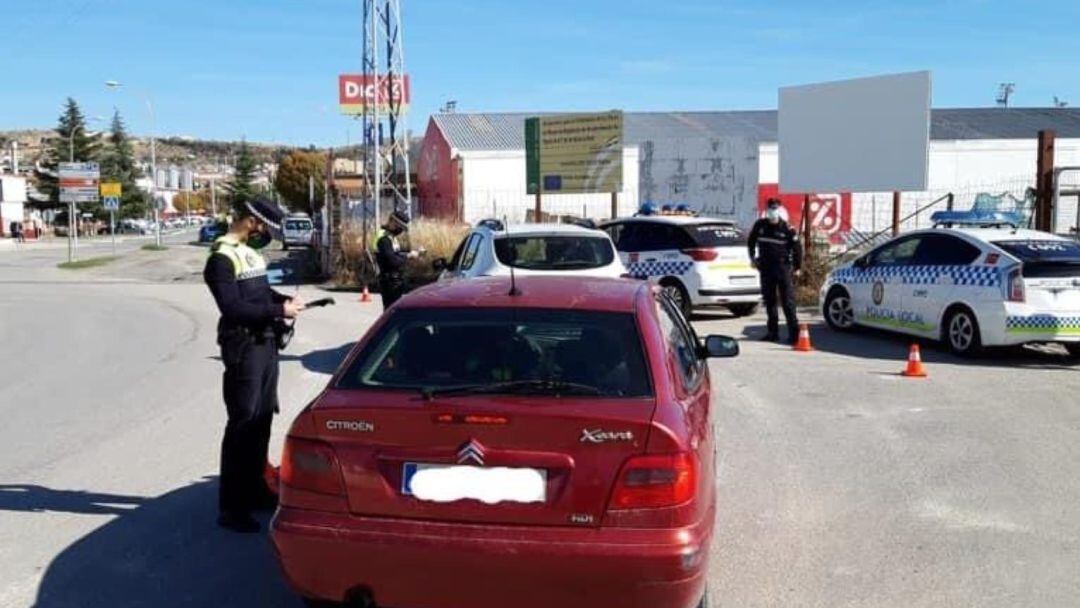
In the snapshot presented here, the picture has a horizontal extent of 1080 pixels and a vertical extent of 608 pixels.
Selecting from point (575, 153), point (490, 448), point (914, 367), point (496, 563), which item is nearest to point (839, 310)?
point (914, 367)

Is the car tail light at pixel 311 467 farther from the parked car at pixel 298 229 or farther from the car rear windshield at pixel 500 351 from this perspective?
the parked car at pixel 298 229

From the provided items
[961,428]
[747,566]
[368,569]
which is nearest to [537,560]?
[368,569]

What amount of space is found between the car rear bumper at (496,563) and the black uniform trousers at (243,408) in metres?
1.90

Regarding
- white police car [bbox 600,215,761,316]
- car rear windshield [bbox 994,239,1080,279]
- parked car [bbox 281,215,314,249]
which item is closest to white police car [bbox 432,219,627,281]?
white police car [bbox 600,215,761,316]

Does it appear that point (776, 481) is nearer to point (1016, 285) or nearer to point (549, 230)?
point (549, 230)

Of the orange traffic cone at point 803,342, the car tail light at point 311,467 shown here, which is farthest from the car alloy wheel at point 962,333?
the car tail light at point 311,467

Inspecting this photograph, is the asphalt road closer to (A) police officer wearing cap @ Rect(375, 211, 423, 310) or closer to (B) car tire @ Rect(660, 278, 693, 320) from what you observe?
(A) police officer wearing cap @ Rect(375, 211, 423, 310)

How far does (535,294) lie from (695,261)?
11066 mm

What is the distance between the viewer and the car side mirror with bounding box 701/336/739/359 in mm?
5523

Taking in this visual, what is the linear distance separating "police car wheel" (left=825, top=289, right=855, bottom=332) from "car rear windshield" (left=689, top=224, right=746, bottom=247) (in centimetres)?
180

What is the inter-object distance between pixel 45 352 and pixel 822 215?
2310 centimetres

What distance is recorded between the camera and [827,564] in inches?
198

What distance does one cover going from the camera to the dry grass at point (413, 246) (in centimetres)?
2400

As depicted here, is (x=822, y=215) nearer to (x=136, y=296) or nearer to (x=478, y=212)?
(x=478, y=212)
